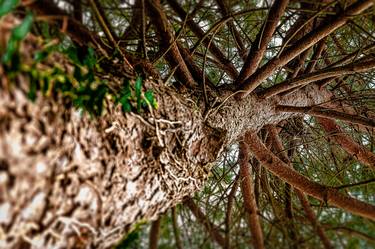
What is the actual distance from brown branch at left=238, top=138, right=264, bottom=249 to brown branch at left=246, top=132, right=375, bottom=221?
7 centimetres

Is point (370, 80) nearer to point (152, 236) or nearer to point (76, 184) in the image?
point (152, 236)

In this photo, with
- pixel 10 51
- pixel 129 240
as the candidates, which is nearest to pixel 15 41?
pixel 10 51

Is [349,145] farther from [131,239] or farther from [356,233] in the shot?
[131,239]

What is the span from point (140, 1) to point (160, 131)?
31 cm

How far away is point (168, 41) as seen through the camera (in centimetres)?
107

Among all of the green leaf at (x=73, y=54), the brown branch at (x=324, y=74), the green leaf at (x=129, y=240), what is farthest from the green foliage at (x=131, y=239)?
the brown branch at (x=324, y=74)

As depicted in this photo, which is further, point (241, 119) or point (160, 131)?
point (241, 119)

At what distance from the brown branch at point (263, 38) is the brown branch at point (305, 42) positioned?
0.03 m

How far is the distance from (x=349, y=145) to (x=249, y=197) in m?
0.73

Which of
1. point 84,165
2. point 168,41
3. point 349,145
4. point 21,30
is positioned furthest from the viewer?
point 349,145

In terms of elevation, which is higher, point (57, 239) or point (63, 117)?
point (63, 117)

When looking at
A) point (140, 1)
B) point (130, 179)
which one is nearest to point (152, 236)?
point (130, 179)

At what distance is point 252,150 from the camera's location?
1.51 metres

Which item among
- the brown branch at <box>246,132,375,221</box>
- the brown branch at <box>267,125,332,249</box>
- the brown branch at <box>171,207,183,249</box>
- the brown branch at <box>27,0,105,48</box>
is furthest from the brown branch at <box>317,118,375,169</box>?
the brown branch at <box>27,0,105,48</box>
